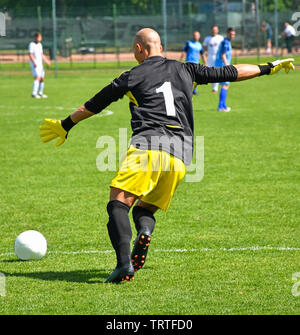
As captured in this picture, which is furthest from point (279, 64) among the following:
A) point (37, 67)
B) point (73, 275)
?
point (37, 67)

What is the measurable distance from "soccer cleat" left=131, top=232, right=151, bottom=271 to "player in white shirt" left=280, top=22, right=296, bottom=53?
1315 inches

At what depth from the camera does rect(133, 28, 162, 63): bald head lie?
5.38 meters

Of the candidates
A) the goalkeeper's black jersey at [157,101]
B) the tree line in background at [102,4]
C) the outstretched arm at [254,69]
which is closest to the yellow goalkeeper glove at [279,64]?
the outstretched arm at [254,69]

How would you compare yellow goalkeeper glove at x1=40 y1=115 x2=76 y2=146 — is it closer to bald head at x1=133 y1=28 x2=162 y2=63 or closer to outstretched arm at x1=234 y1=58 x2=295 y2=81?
bald head at x1=133 y1=28 x2=162 y2=63

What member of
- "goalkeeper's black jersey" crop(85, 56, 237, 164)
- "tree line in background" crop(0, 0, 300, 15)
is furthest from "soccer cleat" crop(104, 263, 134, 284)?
"tree line in background" crop(0, 0, 300, 15)

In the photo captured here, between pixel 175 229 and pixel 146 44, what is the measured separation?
8.32ft

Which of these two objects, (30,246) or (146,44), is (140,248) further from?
(146,44)

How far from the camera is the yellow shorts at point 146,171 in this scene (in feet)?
16.9

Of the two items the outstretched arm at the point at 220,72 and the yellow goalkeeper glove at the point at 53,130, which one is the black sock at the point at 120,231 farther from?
the outstretched arm at the point at 220,72

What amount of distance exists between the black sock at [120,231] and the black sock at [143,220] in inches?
7.3

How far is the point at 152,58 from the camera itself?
5402 mm

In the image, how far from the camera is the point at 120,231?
5.23 metres
